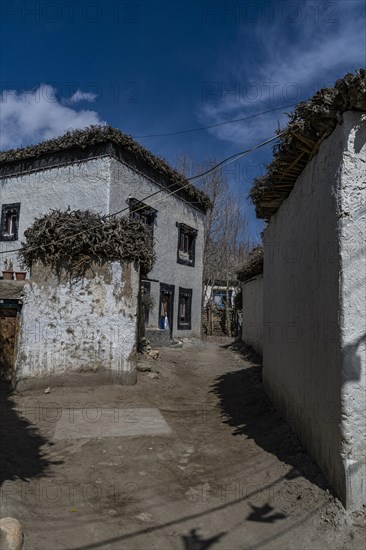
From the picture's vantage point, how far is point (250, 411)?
6.99 metres

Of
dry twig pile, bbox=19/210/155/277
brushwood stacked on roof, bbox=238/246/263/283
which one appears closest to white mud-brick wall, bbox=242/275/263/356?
brushwood stacked on roof, bbox=238/246/263/283

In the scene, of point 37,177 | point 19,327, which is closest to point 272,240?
point 19,327

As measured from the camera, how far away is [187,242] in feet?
61.4

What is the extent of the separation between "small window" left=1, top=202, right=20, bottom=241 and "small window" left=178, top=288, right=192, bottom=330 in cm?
686

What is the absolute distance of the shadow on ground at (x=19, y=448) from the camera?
4.49 m

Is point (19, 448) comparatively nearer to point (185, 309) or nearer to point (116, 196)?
point (116, 196)

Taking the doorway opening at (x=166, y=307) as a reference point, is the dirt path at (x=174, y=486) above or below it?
below

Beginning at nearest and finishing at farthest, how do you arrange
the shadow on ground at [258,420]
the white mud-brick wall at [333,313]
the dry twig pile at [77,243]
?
1. the white mud-brick wall at [333,313]
2. the shadow on ground at [258,420]
3. the dry twig pile at [77,243]

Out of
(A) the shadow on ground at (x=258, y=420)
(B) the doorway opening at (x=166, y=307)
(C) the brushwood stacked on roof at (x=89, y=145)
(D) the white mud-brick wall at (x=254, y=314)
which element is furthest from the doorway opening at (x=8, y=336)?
(B) the doorway opening at (x=166, y=307)

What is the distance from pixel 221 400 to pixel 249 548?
4.92 m

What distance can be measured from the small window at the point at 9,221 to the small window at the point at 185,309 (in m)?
6.86

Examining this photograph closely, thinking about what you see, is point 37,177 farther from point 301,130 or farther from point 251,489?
point 251,489

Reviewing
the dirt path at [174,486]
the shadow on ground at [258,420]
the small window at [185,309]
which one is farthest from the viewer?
the small window at [185,309]

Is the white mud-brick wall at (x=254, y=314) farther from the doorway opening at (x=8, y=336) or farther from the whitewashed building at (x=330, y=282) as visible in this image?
the whitewashed building at (x=330, y=282)
